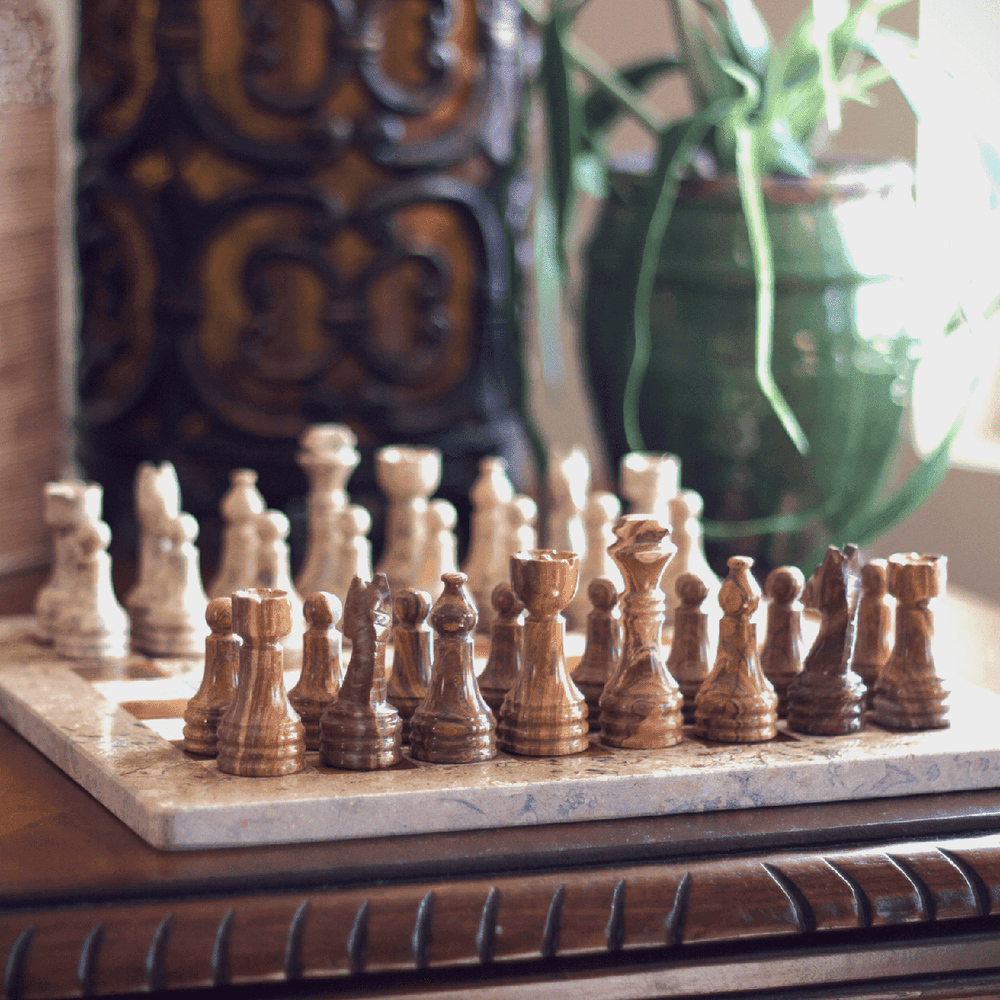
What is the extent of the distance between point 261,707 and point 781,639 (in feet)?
0.93

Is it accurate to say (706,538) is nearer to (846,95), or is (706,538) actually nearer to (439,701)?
(846,95)

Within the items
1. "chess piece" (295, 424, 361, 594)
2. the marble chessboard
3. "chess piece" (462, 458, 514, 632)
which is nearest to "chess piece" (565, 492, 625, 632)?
"chess piece" (462, 458, 514, 632)

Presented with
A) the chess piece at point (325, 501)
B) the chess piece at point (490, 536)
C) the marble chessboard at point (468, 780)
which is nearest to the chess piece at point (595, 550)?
the chess piece at point (490, 536)

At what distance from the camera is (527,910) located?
0.56 meters

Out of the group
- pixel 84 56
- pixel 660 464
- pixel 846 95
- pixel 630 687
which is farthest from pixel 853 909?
pixel 84 56

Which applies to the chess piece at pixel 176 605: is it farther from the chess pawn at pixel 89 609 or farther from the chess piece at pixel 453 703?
the chess piece at pixel 453 703

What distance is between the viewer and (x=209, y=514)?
45.9 inches

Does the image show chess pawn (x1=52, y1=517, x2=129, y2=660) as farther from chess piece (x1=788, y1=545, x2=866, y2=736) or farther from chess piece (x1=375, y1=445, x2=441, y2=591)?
chess piece (x1=788, y1=545, x2=866, y2=736)

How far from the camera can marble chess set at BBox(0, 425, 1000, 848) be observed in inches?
24.5

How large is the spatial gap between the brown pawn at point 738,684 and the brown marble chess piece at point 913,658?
0.06m

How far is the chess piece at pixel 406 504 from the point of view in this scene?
3.14ft

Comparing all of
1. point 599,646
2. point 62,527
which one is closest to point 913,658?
point 599,646

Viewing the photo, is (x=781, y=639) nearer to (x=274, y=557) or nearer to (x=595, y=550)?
(x=595, y=550)

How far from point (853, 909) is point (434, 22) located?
789mm
